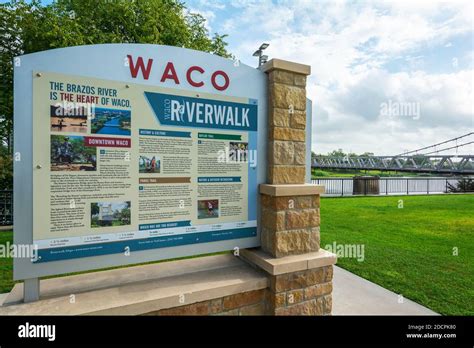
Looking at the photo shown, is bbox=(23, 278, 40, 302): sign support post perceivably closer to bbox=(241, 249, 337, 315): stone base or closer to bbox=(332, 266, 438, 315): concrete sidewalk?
bbox=(241, 249, 337, 315): stone base

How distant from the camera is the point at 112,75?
2357 millimetres

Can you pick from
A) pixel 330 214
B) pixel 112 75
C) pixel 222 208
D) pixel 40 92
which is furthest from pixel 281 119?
pixel 330 214

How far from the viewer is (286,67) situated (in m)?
2.94

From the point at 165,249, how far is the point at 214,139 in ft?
3.97

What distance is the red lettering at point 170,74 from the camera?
2557 millimetres

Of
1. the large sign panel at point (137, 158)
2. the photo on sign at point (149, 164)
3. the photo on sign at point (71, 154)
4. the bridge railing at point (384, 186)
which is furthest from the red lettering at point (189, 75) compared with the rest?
the bridge railing at point (384, 186)

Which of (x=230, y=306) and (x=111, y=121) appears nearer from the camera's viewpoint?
(x=111, y=121)

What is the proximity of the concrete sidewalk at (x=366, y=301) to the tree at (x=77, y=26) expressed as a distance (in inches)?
312

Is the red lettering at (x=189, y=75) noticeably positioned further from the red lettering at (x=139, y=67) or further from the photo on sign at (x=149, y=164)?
the photo on sign at (x=149, y=164)

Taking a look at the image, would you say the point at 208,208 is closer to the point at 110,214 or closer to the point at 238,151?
the point at 238,151

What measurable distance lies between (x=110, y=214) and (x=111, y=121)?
0.83 m

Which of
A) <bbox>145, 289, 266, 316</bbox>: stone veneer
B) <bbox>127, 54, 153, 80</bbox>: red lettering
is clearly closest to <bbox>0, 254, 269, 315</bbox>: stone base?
<bbox>145, 289, 266, 316</bbox>: stone veneer

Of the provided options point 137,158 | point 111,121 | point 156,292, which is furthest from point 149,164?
point 156,292
